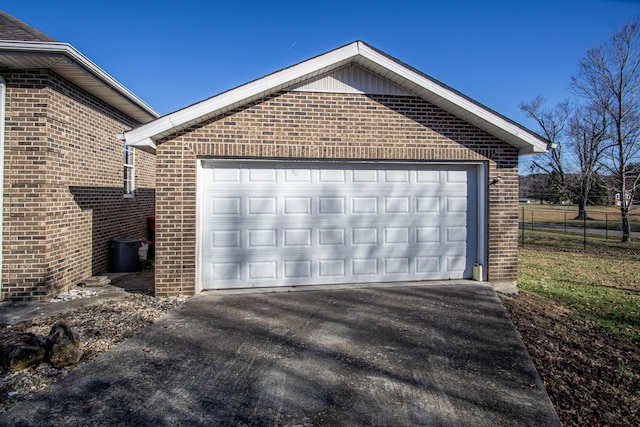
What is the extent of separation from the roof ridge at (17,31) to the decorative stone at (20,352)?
4.71 meters

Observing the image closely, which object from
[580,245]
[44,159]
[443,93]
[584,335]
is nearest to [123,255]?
[44,159]

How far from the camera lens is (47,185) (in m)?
6.50

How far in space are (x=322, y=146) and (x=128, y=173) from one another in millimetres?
6585

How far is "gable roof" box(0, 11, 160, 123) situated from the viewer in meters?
5.82

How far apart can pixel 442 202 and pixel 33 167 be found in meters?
7.43

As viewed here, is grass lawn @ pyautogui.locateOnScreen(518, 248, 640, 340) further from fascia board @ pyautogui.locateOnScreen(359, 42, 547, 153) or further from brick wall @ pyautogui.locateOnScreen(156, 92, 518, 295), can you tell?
fascia board @ pyautogui.locateOnScreen(359, 42, 547, 153)

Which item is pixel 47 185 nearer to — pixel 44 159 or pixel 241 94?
pixel 44 159

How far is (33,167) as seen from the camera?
21.1 ft

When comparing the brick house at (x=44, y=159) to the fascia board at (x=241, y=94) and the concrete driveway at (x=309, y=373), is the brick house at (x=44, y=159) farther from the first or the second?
the concrete driveway at (x=309, y=373)

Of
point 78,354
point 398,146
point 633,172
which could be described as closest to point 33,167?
point 78,354

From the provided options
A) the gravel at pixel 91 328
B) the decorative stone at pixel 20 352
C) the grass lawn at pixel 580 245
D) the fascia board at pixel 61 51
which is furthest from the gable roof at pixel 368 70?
the grass lawn at pixel 580 245

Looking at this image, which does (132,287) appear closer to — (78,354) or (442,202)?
(78,354)

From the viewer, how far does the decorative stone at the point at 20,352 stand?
3.92 meters

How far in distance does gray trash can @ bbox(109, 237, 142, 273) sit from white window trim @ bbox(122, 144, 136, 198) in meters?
1.77
